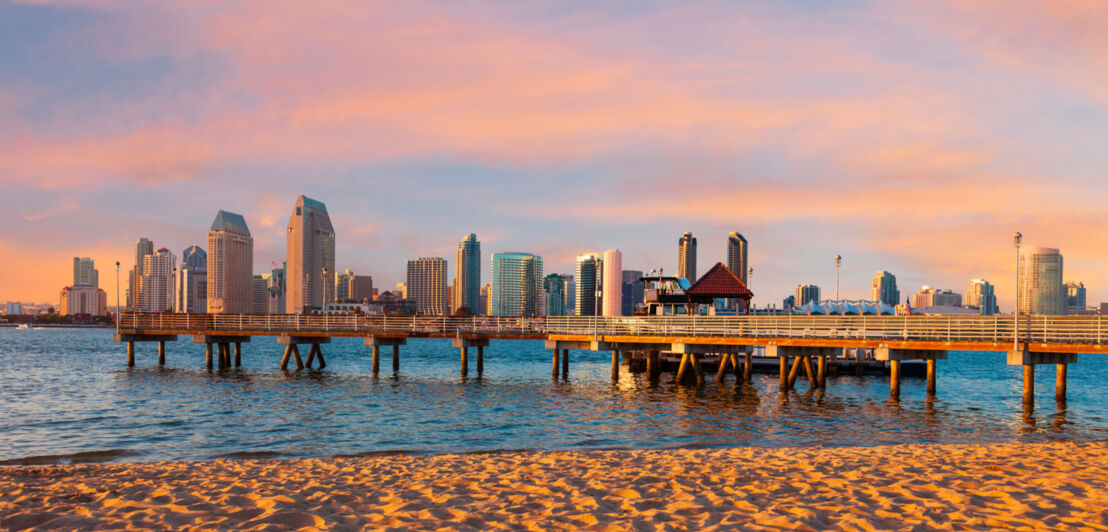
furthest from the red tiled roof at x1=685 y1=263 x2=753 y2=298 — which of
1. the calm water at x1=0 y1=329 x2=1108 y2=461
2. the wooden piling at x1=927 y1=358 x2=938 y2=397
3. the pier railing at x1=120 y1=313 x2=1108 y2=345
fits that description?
the wooden piling at x1=927 y1=358 x2=938 y2=397

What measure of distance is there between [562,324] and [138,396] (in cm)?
2427

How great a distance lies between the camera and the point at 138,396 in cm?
3488

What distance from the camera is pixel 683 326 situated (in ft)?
137

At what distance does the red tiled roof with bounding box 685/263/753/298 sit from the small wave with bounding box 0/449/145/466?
3842 centimetres

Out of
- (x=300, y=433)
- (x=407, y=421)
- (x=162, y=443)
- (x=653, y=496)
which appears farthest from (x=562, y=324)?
(x=653, y=496)

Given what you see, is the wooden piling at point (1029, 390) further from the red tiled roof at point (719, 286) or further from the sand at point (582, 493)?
the red tiled roof at point (719, 286)

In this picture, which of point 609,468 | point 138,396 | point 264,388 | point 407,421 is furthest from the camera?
point 264,388

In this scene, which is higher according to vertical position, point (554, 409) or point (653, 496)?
point (653, 496)

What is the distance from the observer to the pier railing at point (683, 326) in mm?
28688

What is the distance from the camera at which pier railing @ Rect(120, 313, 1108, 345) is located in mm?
28688

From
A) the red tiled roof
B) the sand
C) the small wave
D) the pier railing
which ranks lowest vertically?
the small wave

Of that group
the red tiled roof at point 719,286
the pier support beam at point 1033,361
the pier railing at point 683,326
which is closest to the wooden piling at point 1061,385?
the pier support beam at point 1033,361

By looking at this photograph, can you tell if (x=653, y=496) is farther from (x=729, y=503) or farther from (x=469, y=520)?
(x=469, y=520)

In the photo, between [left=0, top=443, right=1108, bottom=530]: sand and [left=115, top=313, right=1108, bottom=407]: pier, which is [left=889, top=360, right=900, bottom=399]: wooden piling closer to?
[left=115, top=313, right=1108, bottom=407]: pier
